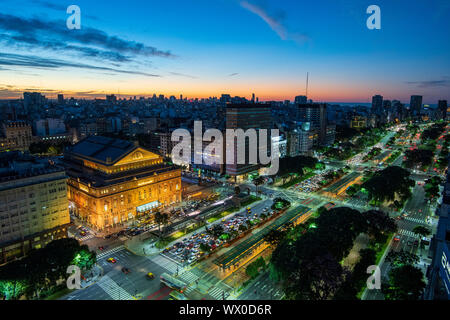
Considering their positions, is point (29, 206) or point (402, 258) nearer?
point (402, 258)

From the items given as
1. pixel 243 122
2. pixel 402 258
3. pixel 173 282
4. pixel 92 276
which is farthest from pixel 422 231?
pixel 92 276

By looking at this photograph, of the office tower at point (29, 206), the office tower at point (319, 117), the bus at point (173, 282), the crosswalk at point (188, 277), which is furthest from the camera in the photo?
the office tower at point (319, 117)

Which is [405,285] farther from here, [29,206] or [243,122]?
[243,122]

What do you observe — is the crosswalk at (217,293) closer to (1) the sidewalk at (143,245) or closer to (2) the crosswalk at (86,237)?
(1) the sidewalk at (143,245)

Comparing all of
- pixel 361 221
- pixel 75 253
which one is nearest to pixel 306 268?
pixel 361 221

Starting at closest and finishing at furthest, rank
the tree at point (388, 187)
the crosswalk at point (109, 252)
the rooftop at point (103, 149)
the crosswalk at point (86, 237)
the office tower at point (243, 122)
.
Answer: the crosswalk at point (109, 252), the crosswalk at point (86, 237), the rooftop at point (103, 149), the tree at point (388, 187), the office tower at point (243, 122)

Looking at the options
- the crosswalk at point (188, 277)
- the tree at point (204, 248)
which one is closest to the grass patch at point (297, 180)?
the tree at point (204, 248)

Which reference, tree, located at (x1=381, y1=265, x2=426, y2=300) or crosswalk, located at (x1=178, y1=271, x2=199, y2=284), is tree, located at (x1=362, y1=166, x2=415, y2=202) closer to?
tree, located at (x1=381, y1=265, x2=426, y2=300)
